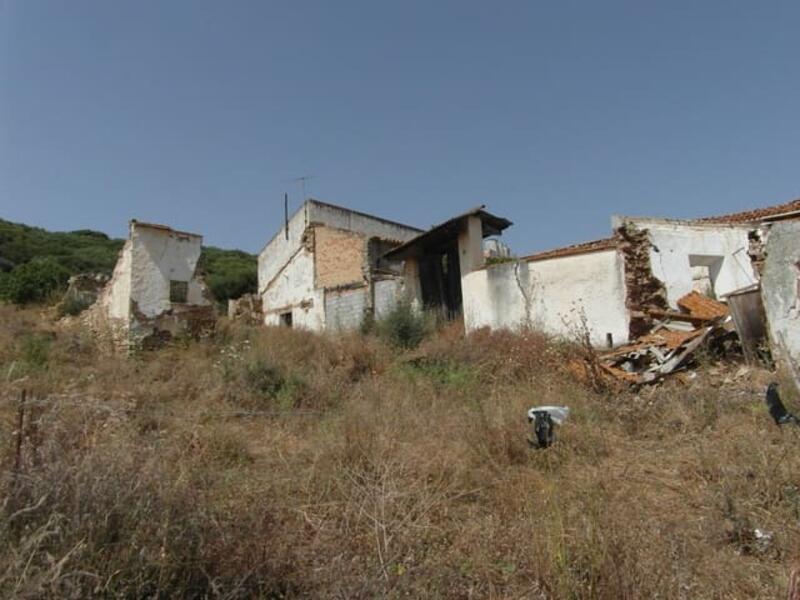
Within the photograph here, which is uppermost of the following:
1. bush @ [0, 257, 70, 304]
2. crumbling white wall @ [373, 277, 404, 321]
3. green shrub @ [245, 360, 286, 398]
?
bush @ [0, 257, 70, 304]

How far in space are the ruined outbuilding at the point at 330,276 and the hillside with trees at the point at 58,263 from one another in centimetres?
483

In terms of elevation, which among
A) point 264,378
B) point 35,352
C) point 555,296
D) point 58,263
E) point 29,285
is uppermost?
point 58,263

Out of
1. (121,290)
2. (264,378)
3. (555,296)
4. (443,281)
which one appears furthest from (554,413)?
(443,281)

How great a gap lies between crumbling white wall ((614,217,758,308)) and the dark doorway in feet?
18.6

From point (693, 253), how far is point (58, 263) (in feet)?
88.6

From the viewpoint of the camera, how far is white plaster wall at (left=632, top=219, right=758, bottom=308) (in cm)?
953

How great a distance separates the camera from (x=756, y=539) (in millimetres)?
2652

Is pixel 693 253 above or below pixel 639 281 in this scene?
above

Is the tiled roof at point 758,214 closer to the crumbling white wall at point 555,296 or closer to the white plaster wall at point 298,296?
the crumbling white wall at point 555,296

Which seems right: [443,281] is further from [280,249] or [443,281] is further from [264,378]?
[280,249]

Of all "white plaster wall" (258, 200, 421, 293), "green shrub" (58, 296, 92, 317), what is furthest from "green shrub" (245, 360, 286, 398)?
"white plaster wall" (258, 200, 421, 293)

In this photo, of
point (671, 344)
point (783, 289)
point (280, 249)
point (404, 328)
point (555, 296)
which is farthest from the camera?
point (280, 249)

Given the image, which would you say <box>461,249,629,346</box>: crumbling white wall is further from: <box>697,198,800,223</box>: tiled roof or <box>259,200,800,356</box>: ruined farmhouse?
<box>697,198,800,223</box>: tiled roof

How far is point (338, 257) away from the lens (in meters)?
18.3
